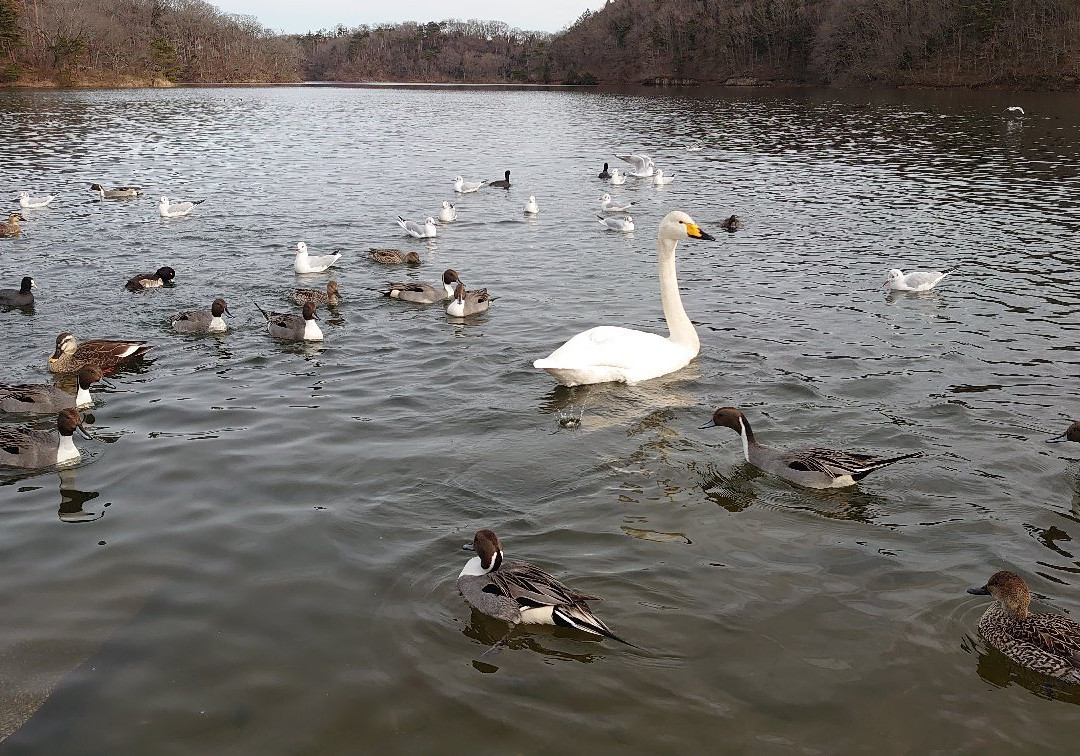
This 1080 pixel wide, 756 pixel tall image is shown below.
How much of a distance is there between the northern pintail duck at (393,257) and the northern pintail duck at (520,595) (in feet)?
38.0

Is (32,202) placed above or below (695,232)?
above

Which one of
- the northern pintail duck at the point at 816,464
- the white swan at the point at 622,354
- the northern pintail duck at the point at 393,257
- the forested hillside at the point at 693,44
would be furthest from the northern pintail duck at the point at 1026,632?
the forested hillside at the point at 693,44

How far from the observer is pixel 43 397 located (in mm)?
9594

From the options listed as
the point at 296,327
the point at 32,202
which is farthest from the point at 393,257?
the point at 32,202

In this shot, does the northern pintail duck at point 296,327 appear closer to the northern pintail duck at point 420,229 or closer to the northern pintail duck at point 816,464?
the northern pintail duck at point 816,464

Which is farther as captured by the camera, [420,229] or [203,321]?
[420,229]

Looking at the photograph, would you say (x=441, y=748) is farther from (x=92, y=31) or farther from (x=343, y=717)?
(x=92, y=31)

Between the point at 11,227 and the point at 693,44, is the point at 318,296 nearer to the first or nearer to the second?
the point at 11,227

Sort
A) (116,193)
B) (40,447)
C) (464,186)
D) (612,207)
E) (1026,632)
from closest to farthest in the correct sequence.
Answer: (1026,632), (40,447), (612,207), (116,193), (464,186)

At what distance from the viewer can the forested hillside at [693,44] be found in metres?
77.0

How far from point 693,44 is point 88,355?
130 meters

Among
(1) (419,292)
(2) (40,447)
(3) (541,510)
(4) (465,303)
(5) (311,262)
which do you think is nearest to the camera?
(3) (541,510)

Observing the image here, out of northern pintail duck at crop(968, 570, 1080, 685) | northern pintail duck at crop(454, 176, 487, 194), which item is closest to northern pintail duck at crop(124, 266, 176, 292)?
northern pintail duck at crop(454, 176, 487, 194)

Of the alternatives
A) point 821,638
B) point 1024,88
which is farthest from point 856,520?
point 1024,88
